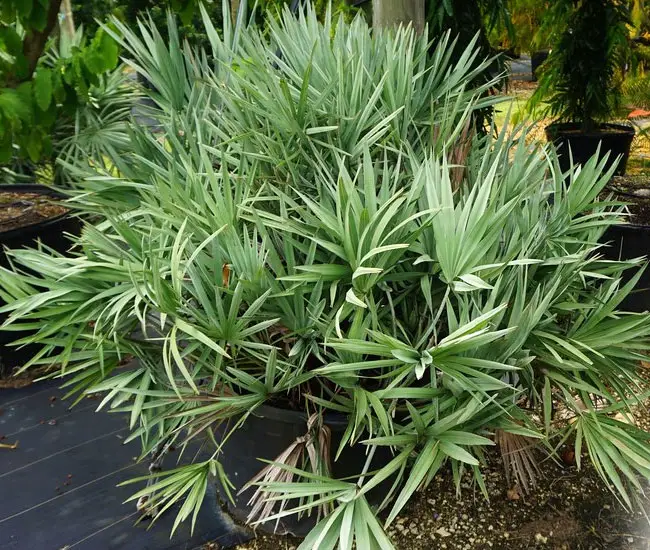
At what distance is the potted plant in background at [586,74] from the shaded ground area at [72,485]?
9.92 feet

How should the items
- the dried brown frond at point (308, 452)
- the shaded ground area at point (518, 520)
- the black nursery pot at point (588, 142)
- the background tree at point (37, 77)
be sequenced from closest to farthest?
the dried brown frond at point (308, 452), the shaded ground area at point (518, 520), the background tree at point (37, 77), the black nursery pot at point (588, 142)

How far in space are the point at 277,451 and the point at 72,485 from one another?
64 cm

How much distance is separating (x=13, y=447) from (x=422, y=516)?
115 centimetres

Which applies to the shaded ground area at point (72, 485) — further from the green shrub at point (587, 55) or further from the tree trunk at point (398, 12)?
the green shrub at point (587, 55)

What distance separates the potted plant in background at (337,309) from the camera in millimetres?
1094

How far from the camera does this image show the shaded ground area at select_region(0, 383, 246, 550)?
144cm

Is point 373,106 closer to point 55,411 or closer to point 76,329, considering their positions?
point 76,329

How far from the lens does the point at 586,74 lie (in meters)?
3.67

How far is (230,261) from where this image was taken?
123 cm

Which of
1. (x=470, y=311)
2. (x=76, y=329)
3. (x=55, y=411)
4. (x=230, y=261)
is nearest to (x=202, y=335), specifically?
(x=230, y=261)

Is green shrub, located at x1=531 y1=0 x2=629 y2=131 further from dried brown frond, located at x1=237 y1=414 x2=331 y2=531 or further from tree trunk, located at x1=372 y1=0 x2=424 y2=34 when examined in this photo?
dried brown frond, located at x1=237 y1=414 x2=331 y2=531

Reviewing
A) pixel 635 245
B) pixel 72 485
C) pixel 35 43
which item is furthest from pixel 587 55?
pixel 72 485

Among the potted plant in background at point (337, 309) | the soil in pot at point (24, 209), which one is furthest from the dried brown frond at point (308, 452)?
the soil in pot at point (24, 209)

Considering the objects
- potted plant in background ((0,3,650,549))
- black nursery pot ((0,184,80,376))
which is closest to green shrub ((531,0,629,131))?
potted plant in background ((0,3,650,549))
